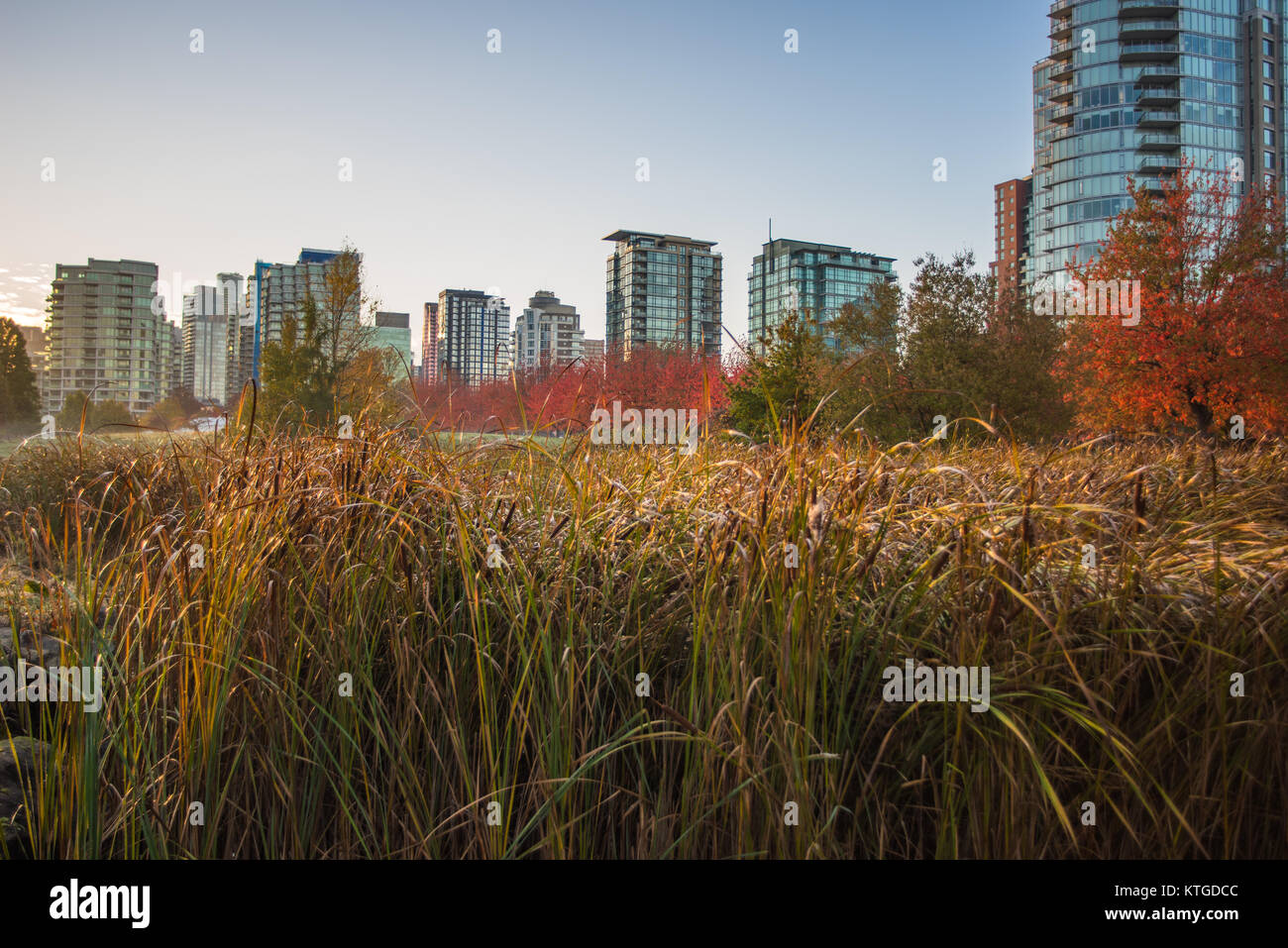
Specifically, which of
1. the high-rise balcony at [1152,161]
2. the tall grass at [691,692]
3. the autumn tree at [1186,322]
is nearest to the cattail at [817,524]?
the tall grass at [691,692]

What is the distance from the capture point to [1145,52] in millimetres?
74875

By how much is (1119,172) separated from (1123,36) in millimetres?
12546

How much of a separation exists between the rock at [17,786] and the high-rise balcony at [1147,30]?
95356 millimetres

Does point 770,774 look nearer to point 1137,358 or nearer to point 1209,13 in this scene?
point 1137,358

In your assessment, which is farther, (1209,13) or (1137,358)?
(1209,13)

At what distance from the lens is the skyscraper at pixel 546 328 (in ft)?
421

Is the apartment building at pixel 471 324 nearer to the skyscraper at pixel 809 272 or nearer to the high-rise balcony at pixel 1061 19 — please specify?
the skyscraper at pixel 809 272

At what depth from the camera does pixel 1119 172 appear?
75.5 metres

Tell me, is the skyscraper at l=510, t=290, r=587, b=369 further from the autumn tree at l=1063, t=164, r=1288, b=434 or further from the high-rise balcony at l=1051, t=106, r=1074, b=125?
the autumn tree at l=1063, t=164, r=1288, b=434

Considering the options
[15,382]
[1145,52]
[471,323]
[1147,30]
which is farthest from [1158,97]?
[471,323]

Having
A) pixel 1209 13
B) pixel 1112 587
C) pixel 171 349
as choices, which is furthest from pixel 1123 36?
pixel 171 349

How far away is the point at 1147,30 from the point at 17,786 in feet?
315

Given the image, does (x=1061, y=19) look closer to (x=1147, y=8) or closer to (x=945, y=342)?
(x=1147, y=8)
